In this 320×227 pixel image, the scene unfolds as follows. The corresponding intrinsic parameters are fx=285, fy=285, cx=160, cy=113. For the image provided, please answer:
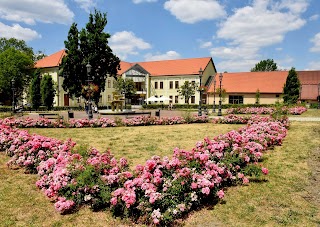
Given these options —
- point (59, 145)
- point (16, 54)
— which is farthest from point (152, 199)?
point (16, 54)

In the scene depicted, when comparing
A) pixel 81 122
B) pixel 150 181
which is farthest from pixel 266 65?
pixel 150 181

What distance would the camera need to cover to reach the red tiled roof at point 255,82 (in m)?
48.9

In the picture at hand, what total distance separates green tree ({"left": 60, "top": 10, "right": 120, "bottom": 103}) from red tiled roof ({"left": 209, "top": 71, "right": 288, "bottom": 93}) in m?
21.1

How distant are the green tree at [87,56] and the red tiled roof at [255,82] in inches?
831

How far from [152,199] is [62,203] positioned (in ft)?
5.49

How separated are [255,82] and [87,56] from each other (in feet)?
97.0

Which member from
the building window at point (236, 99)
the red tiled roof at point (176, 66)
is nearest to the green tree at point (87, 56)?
the red tiled roof at point (176, 66)

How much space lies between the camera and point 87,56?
42594mm

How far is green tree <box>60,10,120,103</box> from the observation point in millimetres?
42344

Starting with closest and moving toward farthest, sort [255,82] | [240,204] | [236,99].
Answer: [240,204]
[255,82]
[236,99]

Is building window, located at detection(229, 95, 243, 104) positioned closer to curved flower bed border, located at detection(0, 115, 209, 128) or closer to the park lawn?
curved flower bed border, located at detection(0, 115, 209, 128)

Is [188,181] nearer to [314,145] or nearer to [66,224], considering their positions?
[66,224]

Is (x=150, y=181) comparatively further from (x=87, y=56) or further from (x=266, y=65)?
(x=266, y=65)

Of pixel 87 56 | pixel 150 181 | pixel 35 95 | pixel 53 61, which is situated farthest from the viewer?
pixel 53 61
